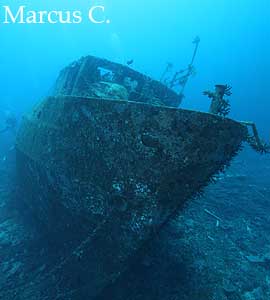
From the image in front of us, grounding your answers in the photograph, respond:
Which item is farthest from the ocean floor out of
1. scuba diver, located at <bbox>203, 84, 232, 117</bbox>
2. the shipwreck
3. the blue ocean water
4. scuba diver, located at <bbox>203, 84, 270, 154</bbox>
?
the blue ocean water

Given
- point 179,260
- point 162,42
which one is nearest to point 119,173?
point 179,260

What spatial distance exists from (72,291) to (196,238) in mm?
2808

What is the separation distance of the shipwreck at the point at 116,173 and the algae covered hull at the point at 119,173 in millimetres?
10

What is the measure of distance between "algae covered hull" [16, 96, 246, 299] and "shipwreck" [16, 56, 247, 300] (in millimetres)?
10

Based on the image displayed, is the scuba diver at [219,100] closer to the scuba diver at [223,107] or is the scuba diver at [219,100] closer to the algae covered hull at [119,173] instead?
the scuba diver at [223,107]

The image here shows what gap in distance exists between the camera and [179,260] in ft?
14.6

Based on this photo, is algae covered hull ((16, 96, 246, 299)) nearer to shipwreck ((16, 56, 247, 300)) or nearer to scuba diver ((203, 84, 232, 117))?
shipwreck ((16, 56, 247, 300))

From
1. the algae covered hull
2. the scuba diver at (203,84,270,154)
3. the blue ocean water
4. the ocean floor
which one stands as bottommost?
the ocean floor

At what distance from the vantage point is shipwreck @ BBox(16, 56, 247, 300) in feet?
9.23

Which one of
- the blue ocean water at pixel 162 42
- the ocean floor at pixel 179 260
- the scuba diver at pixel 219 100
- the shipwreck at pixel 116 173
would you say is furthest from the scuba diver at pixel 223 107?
the blue ocean water at pixel 162 42

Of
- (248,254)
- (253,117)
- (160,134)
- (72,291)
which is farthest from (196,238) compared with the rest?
(253,117)

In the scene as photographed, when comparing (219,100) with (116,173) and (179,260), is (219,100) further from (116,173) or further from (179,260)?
(179,260)

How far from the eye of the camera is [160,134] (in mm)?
2861

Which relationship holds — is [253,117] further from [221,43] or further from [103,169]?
[221,43]
